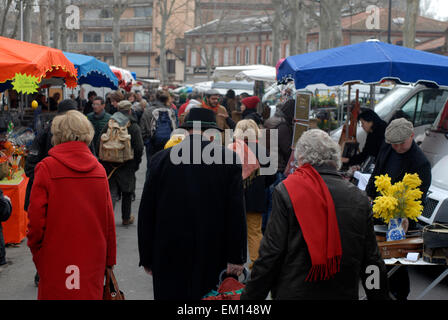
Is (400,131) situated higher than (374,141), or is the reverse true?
(400,131)

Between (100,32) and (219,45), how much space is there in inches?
799

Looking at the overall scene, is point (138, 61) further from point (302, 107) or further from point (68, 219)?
point (68, 219)

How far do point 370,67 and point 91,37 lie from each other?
88005 mm

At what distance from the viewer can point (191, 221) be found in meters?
3.95

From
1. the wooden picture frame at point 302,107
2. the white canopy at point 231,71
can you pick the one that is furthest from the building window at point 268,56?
the wooden picture frame at point 302,107

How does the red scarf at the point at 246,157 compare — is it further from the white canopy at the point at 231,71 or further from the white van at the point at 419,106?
the white canopy at the point at 231,71

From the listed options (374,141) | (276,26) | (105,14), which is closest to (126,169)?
(374,141)

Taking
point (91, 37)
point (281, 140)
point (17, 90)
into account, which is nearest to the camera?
point (17, 90)

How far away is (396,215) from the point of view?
203 inches

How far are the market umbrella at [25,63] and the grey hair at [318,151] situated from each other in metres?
4.70
